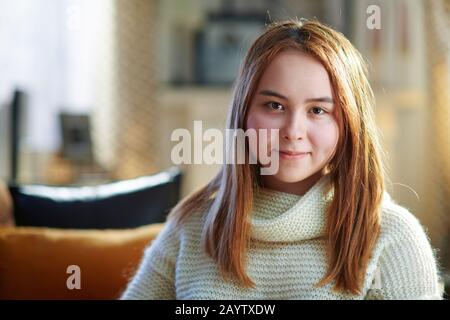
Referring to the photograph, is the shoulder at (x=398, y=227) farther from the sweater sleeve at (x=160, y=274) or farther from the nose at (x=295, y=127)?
the sweater sleeve at (x=160, y=274)

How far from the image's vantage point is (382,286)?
768 mm

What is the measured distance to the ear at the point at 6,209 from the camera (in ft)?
4.44

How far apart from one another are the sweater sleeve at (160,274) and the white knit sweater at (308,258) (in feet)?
0.23

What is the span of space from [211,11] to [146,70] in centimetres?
49

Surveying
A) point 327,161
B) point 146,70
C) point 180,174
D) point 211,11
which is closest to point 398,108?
point 211,11

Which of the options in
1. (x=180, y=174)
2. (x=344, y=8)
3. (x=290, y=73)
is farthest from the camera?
(x=344, y=8)

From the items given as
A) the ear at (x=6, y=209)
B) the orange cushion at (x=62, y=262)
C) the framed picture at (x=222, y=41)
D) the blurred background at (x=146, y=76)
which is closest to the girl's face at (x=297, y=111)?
the orange cushion at (x=62, y=262)

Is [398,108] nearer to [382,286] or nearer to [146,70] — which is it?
[146,70]

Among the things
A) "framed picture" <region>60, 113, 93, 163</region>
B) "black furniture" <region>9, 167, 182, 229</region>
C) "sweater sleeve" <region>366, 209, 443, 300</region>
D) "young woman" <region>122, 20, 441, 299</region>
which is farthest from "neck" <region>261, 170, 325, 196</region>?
"framed picture" <region>60, 113, 93, 163</region>

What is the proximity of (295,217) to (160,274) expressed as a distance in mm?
238

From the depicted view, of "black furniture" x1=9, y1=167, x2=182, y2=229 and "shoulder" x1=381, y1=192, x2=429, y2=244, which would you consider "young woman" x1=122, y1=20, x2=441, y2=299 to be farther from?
"black furniture" x1=9, y1=167, x2=182, y2=229

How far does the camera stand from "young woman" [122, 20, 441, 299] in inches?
28.7

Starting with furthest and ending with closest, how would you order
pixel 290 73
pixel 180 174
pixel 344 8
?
pixel 344 8, pixel 180 174, pixel 290 73
